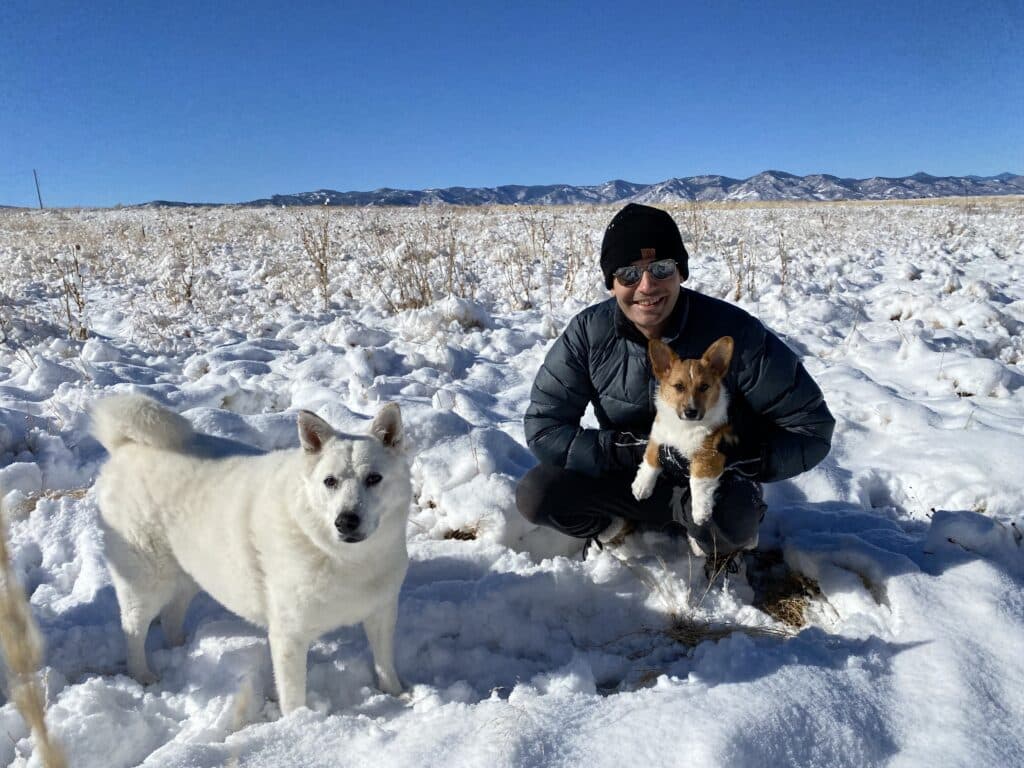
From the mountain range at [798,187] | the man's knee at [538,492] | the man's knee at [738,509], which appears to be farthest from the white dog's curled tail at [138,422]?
the mountain range at [798,187]

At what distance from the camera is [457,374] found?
561 centimetres

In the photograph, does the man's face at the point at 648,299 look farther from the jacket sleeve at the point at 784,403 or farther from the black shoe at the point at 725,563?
the black shoe at the point at 725,563

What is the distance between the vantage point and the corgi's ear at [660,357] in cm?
251

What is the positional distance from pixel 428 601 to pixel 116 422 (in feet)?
5.32

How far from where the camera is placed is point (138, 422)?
2562mm

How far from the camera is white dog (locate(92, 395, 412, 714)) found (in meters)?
2.24

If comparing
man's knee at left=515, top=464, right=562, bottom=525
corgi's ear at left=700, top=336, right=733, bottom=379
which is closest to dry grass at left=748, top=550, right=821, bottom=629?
man's knee at left=515, top=464, right=562, bottom=525

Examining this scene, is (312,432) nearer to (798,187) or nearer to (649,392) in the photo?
(649,392)

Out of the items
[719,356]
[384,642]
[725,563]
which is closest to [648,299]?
[719,356]

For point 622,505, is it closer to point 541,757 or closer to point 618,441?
point 618,441

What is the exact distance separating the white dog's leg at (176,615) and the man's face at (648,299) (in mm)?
2411

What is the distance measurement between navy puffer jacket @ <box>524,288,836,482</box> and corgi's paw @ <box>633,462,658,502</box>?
0.20 m

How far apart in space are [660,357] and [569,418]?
0.72 meters

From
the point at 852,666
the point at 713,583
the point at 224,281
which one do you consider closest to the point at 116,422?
the point at 713,583
